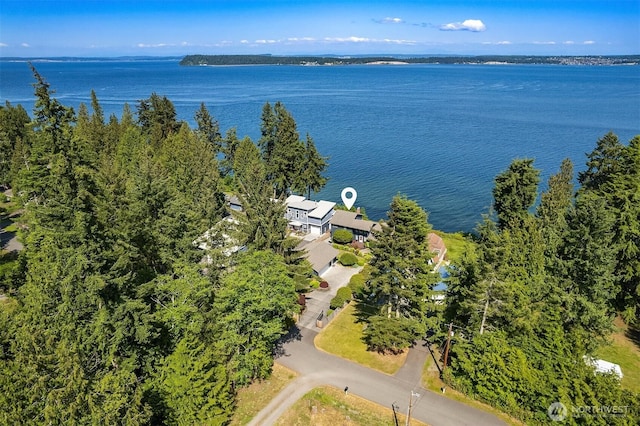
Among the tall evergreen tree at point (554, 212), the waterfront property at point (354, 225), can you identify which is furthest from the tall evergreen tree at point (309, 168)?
the tall evergreen tree at point (554, 212)

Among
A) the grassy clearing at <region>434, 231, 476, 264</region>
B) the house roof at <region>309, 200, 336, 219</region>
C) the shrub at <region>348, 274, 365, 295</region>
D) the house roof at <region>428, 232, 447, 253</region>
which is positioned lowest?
the grassy clearing at <region>434, 231, 476, 264</region>

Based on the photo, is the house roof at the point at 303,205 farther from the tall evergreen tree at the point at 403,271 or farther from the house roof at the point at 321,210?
the tall evergreen tree at the point at 403,271

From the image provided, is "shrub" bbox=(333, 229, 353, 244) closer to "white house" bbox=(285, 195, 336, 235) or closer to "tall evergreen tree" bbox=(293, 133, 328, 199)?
"white house" bbox=(285, 195, 336, 235)

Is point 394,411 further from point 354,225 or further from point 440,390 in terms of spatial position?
point 354,225

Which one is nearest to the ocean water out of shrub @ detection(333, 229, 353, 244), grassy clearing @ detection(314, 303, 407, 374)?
shrub @ detection(333, 229, 353, 244)

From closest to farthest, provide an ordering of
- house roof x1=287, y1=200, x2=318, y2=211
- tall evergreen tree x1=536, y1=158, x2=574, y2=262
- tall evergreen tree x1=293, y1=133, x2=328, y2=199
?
tall evergreen tree x1=536, y1=158, x2=574, y2=262 → house roof x1=287, y1=200, x2=318, y2=211 → tall evergreen tree x1=293, y1=133, x2=328, y2=199

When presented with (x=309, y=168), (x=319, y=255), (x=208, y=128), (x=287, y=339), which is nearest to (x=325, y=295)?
(x=319, y=255)
